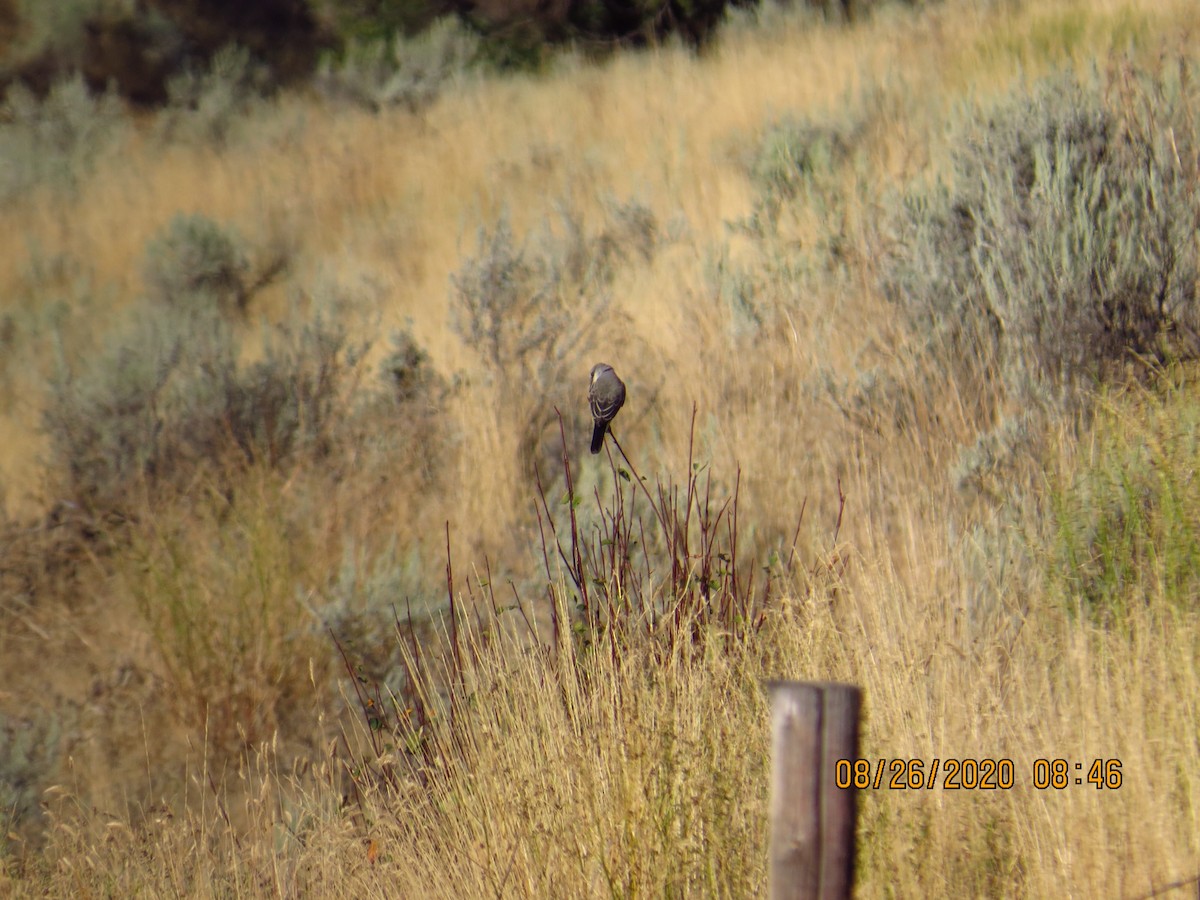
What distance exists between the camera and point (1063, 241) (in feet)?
14.9

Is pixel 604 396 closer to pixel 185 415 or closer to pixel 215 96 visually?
pixel 185 415

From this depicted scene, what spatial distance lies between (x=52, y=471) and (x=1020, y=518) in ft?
17.5

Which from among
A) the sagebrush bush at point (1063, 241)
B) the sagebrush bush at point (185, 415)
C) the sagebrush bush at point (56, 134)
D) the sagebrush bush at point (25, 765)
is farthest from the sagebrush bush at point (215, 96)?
the sagebrush bush at point (1063, 241)

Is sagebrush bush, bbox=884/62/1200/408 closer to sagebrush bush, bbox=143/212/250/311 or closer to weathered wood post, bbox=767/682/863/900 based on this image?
weathered wood post, bbox=767/682/863/900

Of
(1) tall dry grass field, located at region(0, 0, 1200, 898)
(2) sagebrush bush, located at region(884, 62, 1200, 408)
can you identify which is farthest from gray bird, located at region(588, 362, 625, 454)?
(2) sagebrush bush, located at region(884, 62, 1200, 408)

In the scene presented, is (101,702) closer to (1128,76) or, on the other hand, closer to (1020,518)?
(1020,518)

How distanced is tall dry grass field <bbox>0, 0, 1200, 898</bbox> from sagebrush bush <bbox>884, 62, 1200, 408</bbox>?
28mm

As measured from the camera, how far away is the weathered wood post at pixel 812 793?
1636mm

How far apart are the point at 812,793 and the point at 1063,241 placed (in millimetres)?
3532

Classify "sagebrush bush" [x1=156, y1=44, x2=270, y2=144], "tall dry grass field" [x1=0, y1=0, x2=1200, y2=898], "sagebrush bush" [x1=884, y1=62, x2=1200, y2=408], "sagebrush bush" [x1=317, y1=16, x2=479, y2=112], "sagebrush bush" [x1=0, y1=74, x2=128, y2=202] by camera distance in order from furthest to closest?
1. "sagebrush bush" [x1=156, y1=44, x2=270, y2=144]
2. "sagebrush bush" [x1=317, y1=16, x2=479, y2=112]
3. "sagebrush bush" [x1=0, y1=74, x2=128, y2=202]
4. "sagebrush bush" [x1=884, y1=62, x2=1200, y2=408]
5. "tall dry grass field" [x1=0, y1=0, x2=1200, y2=898]

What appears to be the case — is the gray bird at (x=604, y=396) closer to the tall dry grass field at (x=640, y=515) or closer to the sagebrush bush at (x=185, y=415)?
the tall dry grass field at (x=640, y=515)

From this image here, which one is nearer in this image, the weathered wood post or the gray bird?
the weathered wood post

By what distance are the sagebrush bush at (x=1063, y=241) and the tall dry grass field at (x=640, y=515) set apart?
0.09 feet

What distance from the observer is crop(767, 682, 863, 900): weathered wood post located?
1.64 meters
